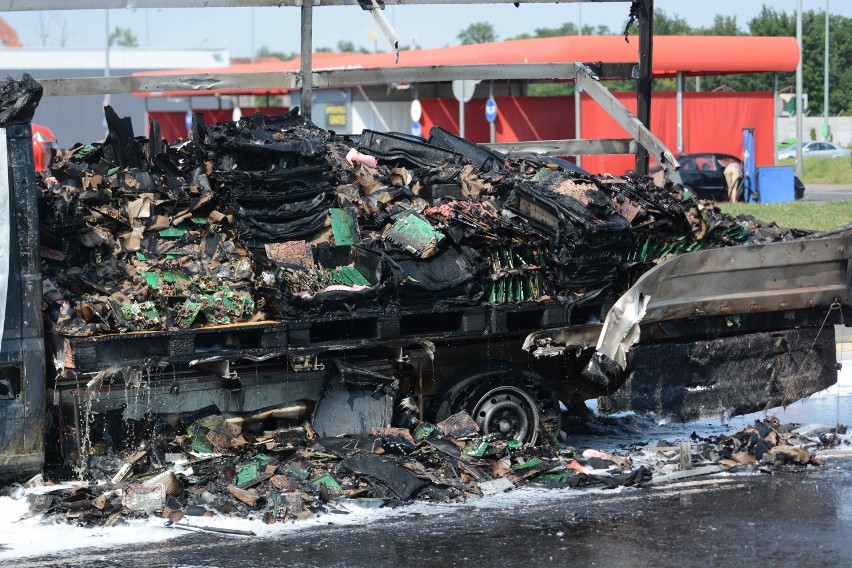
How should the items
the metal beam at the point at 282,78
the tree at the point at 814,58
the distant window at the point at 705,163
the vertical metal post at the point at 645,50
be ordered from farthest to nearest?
the tree at the point at 814,58
the distant window at the point at 705,163
the vertical metal post at the point at 645,50
the metal beam at the point at 282,78

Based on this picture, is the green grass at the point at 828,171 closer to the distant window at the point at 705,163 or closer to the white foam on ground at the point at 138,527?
the distant window at the point at 705,163

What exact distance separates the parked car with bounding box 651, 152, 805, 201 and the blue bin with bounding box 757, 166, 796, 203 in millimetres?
555

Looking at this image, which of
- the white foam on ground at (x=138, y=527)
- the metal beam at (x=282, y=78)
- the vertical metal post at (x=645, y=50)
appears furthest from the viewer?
the vertical metal post at (x=645, y=50)

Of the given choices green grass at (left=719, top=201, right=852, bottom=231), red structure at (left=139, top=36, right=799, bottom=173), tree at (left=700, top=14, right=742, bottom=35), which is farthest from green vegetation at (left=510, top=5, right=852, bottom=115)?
green grass at (left=719, top=201, right=852, bottom=231)

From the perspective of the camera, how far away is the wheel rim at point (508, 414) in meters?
8.16

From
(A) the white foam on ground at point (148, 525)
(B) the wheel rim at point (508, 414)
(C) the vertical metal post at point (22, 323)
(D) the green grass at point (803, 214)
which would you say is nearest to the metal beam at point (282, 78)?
(C) the vertical metal post at point (22, 323)

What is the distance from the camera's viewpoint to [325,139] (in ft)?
30.0

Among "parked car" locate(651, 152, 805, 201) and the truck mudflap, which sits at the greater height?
"parked car" locate(651, 152, 805, 201)

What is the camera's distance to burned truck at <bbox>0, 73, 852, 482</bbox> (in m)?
7.21

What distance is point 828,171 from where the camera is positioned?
44.2m

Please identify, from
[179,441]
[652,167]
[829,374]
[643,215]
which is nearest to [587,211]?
[643,215]

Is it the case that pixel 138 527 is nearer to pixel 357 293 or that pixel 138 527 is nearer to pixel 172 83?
pixel 357 293

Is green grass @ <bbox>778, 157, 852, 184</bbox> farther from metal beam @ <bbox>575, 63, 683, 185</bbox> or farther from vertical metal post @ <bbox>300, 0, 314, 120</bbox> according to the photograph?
vertical metal post @ <bbox>300, 0, 314, 120</bbox>

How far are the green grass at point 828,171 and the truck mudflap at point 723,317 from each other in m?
32.0
